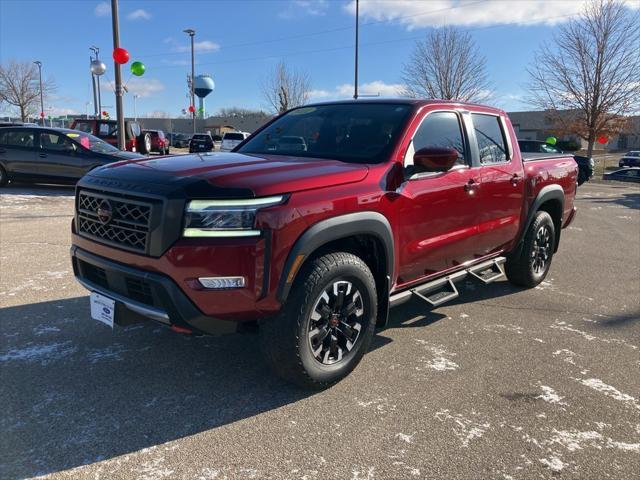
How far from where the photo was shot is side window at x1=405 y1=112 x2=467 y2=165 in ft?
12.7

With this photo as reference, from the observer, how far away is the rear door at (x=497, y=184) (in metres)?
4.56

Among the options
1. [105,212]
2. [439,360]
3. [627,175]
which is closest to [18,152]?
[105,212]

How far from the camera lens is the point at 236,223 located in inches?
110

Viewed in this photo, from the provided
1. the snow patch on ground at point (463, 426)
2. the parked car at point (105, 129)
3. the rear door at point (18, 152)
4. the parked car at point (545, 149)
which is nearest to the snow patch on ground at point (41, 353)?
the snow patch on ground at point (463, 426)

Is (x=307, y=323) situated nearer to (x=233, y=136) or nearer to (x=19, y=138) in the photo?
(x=19, y=138)

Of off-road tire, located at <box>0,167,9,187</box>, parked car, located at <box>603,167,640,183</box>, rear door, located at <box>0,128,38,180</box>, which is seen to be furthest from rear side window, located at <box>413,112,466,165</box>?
parked car, located at <box>603,167,640,183</box>

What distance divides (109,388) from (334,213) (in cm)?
178

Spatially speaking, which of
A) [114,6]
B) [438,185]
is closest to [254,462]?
[438,185]

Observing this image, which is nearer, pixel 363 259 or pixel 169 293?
pixel 169 293

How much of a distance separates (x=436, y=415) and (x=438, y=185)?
1.66 m

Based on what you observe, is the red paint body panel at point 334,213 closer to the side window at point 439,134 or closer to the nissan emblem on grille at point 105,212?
the side window at point 439,134

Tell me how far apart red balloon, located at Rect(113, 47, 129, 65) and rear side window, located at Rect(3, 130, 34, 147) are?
317 centimetres

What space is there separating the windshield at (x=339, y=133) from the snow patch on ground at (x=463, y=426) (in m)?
1.68

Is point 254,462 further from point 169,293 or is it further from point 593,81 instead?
point 593,81
